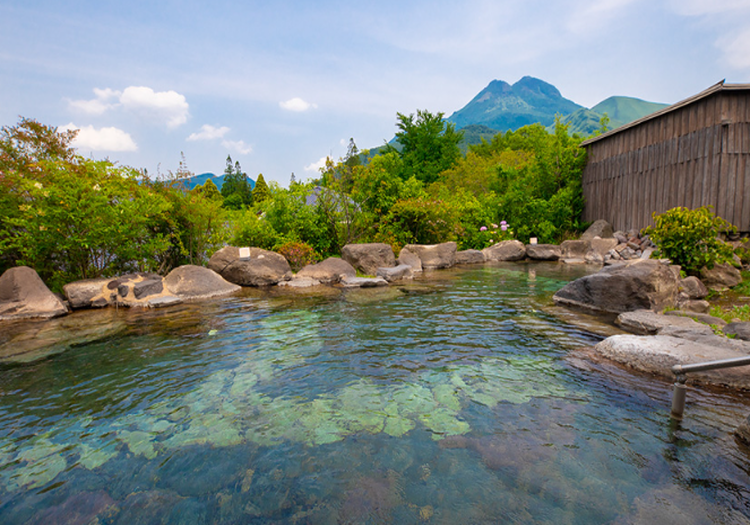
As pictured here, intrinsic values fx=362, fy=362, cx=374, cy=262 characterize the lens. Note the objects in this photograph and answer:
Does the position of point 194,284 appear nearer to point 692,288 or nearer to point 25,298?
point 25,298

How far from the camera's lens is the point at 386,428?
3.47 metres

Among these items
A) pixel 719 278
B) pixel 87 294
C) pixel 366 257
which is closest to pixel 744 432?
pixel 719 278

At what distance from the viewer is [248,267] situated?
11.7m

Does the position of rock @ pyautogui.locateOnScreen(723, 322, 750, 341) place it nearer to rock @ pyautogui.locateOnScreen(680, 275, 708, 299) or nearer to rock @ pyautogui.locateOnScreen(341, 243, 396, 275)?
rock @ pyautogui.locateOnScreen(680, 275, 708, 299)

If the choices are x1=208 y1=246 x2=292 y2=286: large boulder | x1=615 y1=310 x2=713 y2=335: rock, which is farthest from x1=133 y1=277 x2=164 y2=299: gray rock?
x1=615 y1=310 x2=713 y2=335: rock

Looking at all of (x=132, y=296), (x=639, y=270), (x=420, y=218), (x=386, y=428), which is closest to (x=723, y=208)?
(x=639, y=270)

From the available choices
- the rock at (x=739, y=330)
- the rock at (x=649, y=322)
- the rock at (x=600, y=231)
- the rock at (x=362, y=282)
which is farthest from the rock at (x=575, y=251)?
Answer: the rock at (x=739, y=330)

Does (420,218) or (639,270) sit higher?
(420,218)

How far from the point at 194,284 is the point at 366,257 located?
597cm

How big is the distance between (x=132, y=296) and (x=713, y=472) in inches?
426

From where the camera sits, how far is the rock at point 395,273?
12712 millimetres

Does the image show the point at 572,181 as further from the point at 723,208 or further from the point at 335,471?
the point at 335,471

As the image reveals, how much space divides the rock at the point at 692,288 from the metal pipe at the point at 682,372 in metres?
6.24

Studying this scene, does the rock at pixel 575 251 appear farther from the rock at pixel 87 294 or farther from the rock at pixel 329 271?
the rock at pixel 87 294
